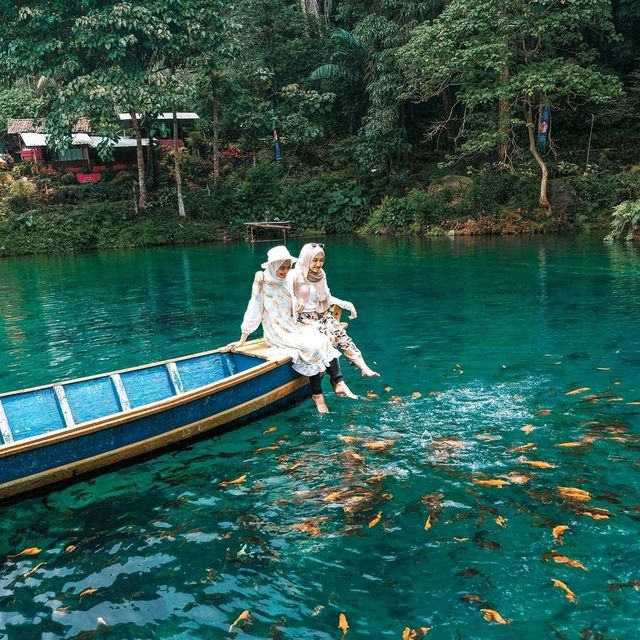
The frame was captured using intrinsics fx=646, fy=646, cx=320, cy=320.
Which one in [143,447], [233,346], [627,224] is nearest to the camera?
[143,447]

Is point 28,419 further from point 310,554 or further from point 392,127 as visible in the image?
point 392,127

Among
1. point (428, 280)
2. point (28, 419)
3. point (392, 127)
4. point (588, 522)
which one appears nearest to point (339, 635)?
point (588, 522)

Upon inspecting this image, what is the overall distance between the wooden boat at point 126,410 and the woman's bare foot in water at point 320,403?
30 centimetres

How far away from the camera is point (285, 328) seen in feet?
29.3

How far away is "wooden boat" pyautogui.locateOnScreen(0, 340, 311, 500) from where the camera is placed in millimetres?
6508

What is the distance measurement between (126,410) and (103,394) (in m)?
0.94

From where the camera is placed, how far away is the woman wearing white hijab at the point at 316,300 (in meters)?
8.96

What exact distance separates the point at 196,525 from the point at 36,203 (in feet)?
113

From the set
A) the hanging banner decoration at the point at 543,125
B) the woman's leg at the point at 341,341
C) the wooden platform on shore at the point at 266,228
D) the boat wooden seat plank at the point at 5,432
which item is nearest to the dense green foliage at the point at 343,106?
the hanging banner decoration at the point at 543,125

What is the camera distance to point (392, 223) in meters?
34.5

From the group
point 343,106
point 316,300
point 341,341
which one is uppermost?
point 343,106

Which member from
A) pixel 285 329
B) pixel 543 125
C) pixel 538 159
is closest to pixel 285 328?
pixel 285 329

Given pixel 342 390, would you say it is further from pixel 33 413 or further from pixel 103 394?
pixel 33 413

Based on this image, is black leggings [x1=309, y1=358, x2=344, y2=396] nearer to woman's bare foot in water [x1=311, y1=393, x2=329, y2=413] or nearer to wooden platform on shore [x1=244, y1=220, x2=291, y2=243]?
woman's bare foot in water [x1=311, y1=393, x2=329, y2=413]
